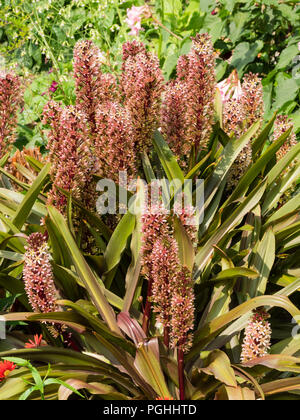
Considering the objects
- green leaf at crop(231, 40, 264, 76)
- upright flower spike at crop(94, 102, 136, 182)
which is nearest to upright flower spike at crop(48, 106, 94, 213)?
upright flower spike at crop(94, 102, 136, 182)

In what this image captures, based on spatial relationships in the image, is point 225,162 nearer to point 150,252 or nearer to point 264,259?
point 264,259

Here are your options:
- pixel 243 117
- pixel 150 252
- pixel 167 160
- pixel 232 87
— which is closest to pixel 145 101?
pixel 167 160

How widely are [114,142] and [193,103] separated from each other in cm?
43

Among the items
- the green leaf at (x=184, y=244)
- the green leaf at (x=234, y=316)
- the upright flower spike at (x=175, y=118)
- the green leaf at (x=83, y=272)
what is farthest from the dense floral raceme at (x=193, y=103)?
the green leaf at (x=234, y=316)

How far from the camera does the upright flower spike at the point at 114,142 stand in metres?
2.09

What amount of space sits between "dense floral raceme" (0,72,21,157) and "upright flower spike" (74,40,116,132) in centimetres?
37

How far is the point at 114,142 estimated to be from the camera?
6.87ft

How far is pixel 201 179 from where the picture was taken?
2.44 m

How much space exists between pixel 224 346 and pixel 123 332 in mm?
407

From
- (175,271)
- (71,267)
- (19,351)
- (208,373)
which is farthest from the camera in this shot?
(71,267)

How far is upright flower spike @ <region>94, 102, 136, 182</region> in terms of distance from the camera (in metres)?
2.09

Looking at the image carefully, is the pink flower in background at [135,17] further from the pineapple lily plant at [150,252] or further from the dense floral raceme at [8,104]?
the dense floral raceme at [8,104]
